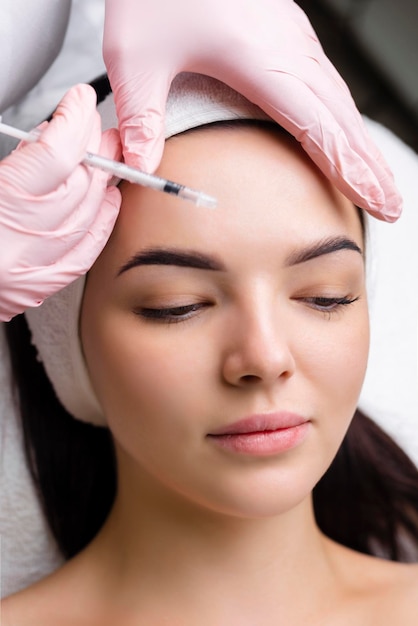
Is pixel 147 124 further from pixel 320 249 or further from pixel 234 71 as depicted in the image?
pixel 320 249

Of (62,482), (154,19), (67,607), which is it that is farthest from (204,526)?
(154,19)

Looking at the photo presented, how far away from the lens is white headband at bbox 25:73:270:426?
49.3 inches

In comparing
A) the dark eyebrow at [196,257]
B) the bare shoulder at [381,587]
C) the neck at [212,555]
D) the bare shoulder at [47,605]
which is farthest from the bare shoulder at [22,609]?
the dark eyebrow at [196,257]

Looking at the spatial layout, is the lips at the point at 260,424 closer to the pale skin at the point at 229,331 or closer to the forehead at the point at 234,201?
the pale skin at the point at 229,331

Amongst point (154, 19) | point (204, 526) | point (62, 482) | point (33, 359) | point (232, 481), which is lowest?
point (62, 482)

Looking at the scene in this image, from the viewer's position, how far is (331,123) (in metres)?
1.25

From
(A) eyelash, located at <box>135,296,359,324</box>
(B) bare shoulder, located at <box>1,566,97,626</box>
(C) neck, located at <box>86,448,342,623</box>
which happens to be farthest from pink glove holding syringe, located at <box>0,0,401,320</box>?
(B) bare shoulder, located at <box>1,566,97,626</box>

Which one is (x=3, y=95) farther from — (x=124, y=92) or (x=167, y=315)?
(x=167, y=315)

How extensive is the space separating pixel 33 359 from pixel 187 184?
0.57m

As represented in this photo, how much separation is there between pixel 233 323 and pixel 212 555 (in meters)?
0.40

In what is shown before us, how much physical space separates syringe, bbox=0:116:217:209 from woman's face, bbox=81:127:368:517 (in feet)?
0.13

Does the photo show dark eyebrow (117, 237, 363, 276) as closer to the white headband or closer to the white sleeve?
the white headband

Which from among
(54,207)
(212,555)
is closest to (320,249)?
(54,207)

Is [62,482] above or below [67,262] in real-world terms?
below
